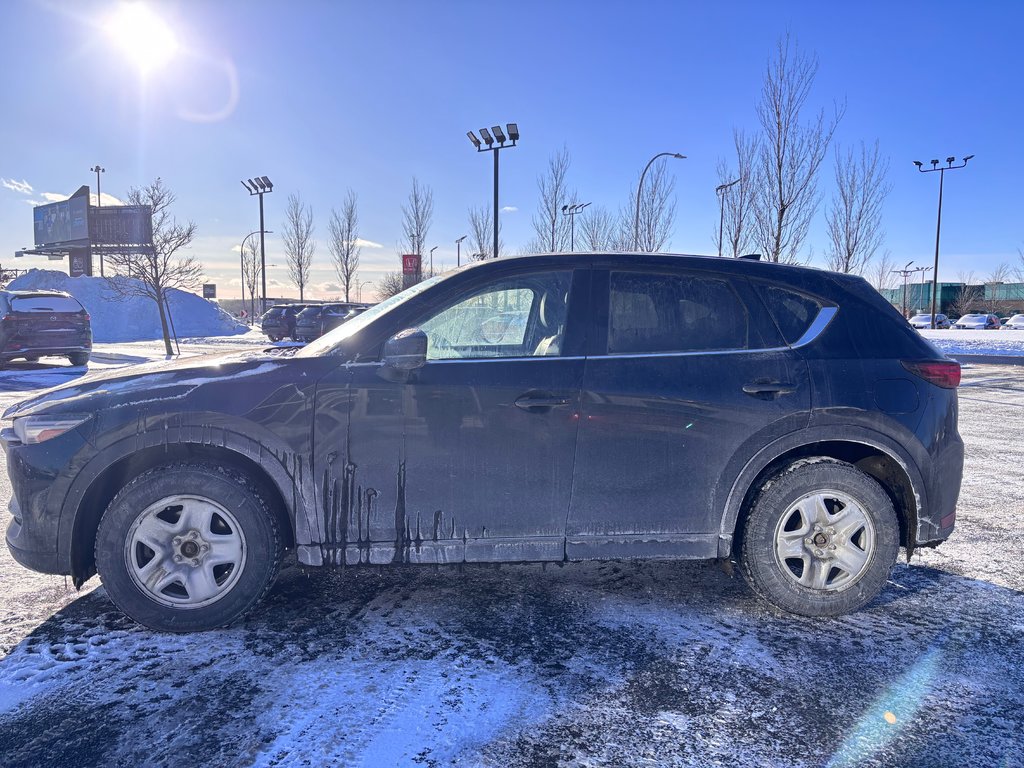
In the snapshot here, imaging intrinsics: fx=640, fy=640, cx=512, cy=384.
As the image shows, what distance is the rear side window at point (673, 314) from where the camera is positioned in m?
→ 3.08

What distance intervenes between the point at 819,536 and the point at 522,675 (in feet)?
5.16

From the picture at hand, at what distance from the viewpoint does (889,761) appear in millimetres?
2094

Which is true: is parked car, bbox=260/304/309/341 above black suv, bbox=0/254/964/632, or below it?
above

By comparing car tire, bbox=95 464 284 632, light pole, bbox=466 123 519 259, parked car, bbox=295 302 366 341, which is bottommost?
car tire, bbox=95 464 284 632

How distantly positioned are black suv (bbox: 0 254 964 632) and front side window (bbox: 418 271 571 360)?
0.03ft

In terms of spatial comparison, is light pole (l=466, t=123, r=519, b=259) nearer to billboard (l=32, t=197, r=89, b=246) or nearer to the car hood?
the car hood

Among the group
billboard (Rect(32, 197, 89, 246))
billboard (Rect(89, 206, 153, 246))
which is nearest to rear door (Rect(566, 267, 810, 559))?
billboard (Rect(89, 206, 153, 246))

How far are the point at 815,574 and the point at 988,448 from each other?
5.31 metres

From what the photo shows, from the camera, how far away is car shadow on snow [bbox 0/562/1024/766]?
7.03ft

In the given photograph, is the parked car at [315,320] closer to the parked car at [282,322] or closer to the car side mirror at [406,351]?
the parked car at [282,322]

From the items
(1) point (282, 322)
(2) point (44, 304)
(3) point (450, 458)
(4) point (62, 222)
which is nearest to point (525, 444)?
(3) point (450, 458)

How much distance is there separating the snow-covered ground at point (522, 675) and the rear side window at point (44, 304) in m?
13.2

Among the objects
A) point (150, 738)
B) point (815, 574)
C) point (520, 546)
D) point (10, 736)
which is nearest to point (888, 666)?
point (815, 574)

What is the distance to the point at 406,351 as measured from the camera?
9.25ft
